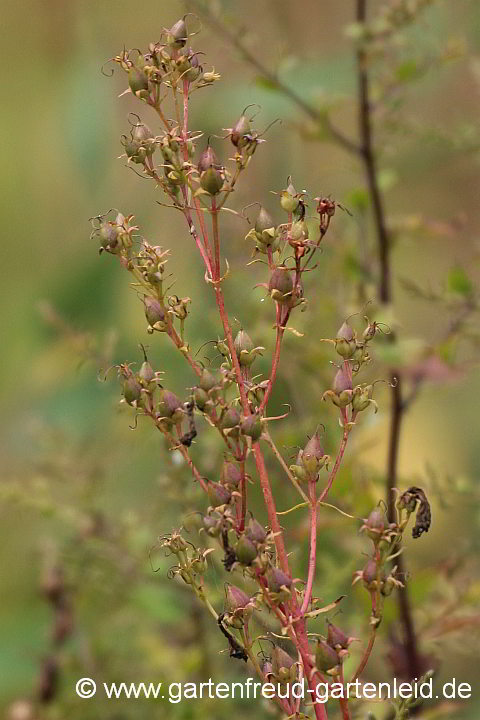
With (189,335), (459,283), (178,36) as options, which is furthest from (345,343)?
(189,335)

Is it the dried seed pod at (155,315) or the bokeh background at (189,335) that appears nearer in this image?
the dried seed pod at (155,315)

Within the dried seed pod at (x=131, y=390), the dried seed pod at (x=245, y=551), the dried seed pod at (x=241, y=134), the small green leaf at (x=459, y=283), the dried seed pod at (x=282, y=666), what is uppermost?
the small green leaf at (x=459, y=283)

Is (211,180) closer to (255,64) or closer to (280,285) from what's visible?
(280,285)

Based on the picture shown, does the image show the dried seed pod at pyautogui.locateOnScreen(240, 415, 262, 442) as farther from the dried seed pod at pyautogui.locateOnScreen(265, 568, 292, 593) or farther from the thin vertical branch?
the thin vertical branch

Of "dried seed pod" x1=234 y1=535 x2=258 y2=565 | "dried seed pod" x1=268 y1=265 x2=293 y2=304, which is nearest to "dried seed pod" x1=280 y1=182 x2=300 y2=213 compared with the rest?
"dried seed pod" x1=268 y1=265 x2=293 y2=304

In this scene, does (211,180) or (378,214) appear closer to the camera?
(211,180)

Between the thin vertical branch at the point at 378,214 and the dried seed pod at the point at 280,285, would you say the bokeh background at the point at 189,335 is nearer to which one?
the thin vertical branch at the point at 378,214

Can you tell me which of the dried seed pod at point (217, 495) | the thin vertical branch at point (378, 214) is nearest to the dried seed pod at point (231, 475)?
the dried seed pod at point (217, 495)

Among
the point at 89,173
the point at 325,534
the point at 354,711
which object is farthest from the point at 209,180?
the point at 89,173

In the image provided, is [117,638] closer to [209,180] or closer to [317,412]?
[317,412]
